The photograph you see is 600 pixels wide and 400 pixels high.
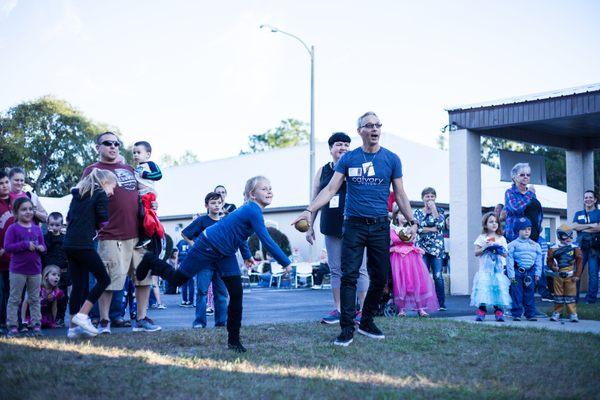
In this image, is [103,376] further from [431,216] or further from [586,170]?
[586,170]

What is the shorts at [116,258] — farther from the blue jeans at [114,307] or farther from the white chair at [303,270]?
the white chair at [303,270]

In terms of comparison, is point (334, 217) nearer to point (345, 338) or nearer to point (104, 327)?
point (345, 338)

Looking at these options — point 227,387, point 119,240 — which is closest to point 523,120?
point 119,240

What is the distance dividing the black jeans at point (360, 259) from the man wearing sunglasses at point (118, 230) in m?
2.29

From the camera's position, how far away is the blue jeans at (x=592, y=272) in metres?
12.3

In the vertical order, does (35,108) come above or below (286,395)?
above

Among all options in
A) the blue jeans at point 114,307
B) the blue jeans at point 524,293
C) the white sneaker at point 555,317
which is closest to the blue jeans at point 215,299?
the blue jeans at point 114,307

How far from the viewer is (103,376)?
15.3 feet

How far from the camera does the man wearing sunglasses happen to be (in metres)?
6.98

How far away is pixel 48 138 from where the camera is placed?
4728 cm

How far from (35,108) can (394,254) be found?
1709 inches

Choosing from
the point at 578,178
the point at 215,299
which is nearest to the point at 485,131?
the point at 578,178

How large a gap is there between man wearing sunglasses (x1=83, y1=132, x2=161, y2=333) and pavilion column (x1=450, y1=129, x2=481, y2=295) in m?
9.78

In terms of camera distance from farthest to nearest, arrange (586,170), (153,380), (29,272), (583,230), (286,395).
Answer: (586,170)
(583,230)
(29,272)
(153,380)
(286,395)
